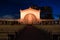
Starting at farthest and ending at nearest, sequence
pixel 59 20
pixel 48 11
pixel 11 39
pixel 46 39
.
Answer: pixel 48 11 < pixel 59 20 < pixel 46 39 < pixel 11 39

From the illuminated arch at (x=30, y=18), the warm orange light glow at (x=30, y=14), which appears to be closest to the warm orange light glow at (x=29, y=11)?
the warm orange light glow at (x=30, y=14)

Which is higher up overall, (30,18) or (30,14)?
(30,14)

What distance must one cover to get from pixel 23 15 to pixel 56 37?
3128cm

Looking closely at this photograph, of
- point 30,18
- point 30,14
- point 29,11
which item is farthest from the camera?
point 30,18

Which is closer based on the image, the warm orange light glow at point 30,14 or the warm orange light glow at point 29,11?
the warm orange light glow at point 30,14

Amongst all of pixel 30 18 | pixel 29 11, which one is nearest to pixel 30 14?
pixel 29 11

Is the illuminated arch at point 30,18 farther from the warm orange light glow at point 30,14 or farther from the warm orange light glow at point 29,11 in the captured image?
the warm orange light glow at point 29,11

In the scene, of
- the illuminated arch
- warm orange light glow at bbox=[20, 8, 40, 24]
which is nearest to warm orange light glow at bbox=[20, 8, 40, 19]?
warm orange light glow at bbox=[20, 8, 40, 24]

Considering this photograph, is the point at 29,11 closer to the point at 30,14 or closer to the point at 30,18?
the point at 30,14

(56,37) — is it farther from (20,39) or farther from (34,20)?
(34,20)

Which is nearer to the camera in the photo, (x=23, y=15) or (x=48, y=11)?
(x=23, y=15)

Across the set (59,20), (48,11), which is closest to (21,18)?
(59,20)

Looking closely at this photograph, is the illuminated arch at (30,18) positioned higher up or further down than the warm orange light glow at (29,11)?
further down

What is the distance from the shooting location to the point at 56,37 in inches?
436
